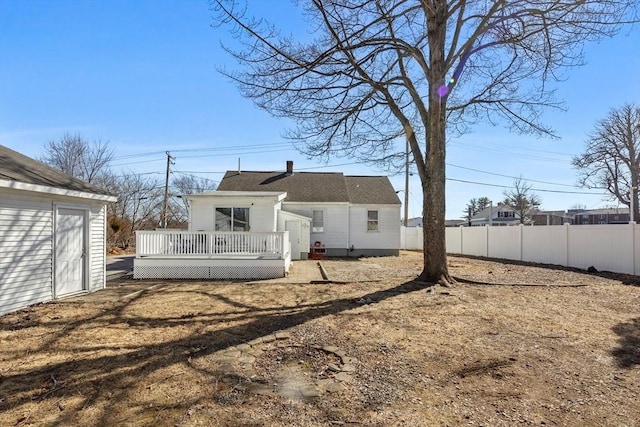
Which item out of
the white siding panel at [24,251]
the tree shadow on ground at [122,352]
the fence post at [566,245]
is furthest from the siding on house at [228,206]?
the fence post at [566,245]

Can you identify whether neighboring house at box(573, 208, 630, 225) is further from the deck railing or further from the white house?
the deck railing

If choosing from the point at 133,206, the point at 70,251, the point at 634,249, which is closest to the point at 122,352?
the point at 70,251


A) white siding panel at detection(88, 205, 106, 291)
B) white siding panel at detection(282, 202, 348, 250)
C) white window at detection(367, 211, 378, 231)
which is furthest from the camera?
white window at detection(367, 211, 378, 231)

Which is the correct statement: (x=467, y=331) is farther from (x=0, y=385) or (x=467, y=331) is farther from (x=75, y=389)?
(x=0, y=385)

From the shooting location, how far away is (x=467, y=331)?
6527 millimetres

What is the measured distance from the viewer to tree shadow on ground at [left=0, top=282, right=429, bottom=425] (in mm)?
3983

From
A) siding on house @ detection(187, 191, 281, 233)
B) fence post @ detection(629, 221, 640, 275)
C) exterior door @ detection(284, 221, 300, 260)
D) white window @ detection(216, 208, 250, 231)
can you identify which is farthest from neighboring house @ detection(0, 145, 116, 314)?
fence post @ detection(629, 221, 640, 275)

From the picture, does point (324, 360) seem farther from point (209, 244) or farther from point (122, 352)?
point (209, 244)

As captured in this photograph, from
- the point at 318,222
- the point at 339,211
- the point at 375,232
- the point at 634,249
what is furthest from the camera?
the point at 375,232

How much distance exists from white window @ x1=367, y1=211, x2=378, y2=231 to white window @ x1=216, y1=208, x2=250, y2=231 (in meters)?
7.93

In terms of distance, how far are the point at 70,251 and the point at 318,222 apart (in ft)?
45.9

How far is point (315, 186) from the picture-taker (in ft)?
77.6

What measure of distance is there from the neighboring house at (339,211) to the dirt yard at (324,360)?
12.6 metres

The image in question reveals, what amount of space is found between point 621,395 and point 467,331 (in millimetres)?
2540
